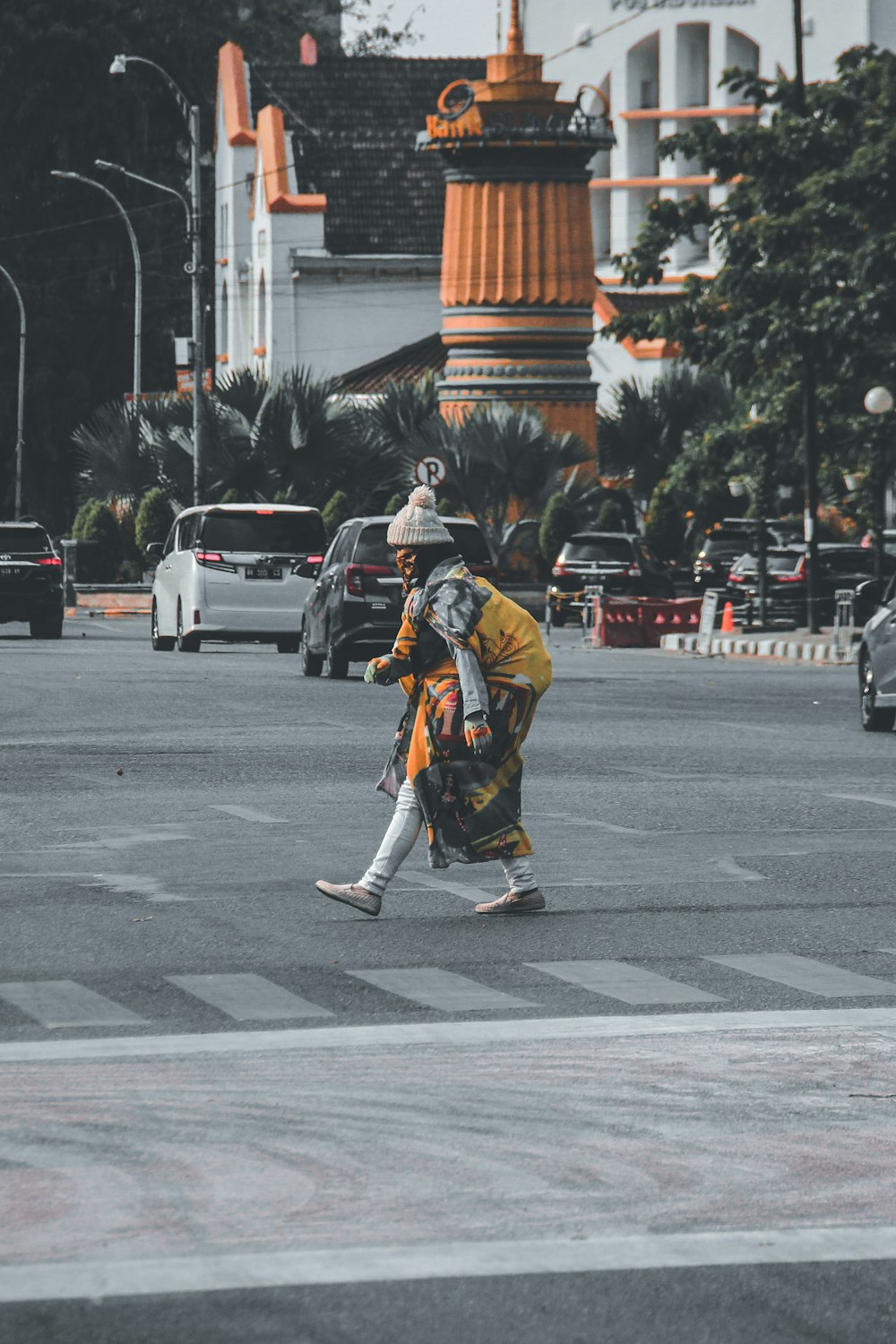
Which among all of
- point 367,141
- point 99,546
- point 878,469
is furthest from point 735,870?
point 367,141

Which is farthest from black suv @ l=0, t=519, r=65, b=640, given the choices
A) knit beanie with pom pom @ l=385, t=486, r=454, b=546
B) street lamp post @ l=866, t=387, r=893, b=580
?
knit beanie with pom pom @ l=385, t=486, r=454, b=546

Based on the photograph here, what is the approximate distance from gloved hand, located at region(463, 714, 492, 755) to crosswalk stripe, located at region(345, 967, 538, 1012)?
51.5 inches

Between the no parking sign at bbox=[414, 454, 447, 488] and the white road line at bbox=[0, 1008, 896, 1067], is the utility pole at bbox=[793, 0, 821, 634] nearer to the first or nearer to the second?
the no parking sign at bbox=[414, 454, 447, 488]

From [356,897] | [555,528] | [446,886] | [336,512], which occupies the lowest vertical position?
[446,886]

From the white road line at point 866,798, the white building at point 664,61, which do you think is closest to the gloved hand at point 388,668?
the white road line at point 866,798

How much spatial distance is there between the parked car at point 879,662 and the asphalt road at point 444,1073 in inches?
190

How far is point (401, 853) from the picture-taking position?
433 inches

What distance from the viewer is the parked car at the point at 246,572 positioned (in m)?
32.3

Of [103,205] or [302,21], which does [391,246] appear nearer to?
[103,205]

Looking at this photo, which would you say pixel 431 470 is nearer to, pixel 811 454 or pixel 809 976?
pixel 811 454

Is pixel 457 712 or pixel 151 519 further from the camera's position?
pixel 151 519

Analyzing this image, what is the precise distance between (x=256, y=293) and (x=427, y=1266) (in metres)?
71.2

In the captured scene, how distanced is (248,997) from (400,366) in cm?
6071

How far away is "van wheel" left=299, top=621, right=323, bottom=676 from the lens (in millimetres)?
28953
